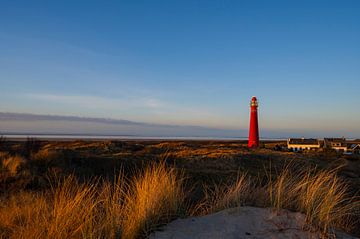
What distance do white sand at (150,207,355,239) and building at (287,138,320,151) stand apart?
215 feet

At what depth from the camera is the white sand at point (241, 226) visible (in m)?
4.35

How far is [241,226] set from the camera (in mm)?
4574

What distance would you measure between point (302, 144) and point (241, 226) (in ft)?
226

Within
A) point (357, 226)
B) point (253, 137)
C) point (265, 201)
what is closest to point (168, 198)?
point (265, 201)

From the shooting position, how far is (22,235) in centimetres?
446

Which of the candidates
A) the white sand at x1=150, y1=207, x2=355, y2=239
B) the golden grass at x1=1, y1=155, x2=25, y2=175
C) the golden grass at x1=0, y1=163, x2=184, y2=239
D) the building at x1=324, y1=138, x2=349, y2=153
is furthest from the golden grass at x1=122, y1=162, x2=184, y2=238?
the building at x1=324, y1=138, x2=349, y2=153

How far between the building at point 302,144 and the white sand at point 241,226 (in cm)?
6557

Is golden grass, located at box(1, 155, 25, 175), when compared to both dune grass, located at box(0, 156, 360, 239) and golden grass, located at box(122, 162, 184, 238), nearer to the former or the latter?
dune grass, located at box(0, 156, 360, 239)

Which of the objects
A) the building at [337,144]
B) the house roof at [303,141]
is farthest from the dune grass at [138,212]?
the house roof at [303,141]

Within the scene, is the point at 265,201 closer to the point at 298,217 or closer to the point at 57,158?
the point at 298,217

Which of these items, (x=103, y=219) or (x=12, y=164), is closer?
(x=103, y=219)

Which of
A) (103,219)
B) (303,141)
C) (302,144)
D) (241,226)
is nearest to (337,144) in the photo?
(303,141)

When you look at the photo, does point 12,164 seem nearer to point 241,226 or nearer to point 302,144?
point 241,226

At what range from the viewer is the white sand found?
435cm
